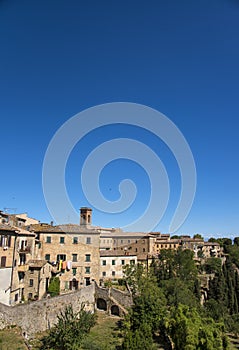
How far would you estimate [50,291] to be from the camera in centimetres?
2594

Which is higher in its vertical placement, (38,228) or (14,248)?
(38,228)

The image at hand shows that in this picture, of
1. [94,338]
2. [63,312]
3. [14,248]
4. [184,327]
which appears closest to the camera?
[184,327]

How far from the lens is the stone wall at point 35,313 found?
718 inches

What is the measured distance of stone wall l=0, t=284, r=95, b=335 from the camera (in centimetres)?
1823

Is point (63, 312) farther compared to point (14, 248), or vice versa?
point (14, 248)

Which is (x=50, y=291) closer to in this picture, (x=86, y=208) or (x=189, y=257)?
(x=86, y=208)

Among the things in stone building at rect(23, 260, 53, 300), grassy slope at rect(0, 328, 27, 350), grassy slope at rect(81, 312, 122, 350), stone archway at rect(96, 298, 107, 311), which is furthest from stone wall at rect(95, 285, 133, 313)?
grassy slope at rect(0, 328, 27, 350)

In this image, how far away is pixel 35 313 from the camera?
1933cm

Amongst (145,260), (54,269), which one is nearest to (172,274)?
(145,260)

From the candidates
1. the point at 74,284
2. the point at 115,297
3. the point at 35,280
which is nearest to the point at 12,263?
the point at 35,280

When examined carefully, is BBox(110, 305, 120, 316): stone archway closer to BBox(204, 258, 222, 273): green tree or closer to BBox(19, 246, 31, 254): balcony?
BBox(19, 246, 31, 254): balcony

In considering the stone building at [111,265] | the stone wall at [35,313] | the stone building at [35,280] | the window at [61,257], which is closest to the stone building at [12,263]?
the stone building at [35,280]

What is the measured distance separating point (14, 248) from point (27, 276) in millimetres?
3296

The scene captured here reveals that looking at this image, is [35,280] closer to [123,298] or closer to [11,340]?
[123,298]
